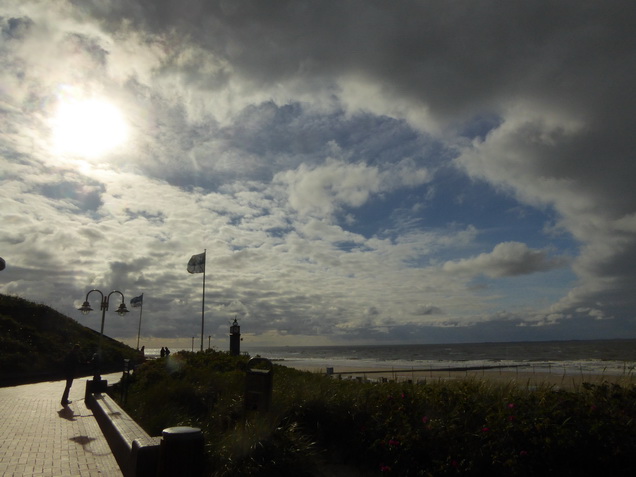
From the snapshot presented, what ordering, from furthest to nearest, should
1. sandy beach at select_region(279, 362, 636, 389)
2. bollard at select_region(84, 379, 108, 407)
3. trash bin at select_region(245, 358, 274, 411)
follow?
bollard at select_region(84, 379, 108, 407)
sandy beach at select_region(279, 362, 636, 389)
trash bin at select_region(245, 358, 274, 411)

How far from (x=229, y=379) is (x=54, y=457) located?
3.94m

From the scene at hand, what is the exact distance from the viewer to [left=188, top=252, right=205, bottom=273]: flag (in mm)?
28716

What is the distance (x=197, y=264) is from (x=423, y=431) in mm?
24339

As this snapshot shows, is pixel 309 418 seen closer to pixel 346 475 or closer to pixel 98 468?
pixel 346 475

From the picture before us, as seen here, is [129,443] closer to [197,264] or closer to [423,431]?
[423,431]

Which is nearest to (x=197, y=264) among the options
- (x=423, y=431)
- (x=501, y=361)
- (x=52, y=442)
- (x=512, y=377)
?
(x=52, y=442)

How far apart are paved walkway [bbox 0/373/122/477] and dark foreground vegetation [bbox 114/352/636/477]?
41.8 inches

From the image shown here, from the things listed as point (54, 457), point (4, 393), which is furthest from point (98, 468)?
point (4, 393)

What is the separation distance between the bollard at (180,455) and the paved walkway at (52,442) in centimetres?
247

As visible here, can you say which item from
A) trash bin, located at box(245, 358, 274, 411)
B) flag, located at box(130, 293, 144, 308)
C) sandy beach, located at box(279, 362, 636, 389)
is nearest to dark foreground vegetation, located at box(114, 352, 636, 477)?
trash bin, located at box(245, 358, 274, 411)

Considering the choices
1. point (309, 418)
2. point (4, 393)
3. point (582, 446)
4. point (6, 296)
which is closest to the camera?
point (582, 446)

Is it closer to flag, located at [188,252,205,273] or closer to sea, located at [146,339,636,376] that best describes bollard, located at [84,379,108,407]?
sea, located at [146,339,636,376]

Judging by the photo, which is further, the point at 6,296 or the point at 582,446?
the point at 6,296

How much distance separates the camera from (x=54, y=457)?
746cm
